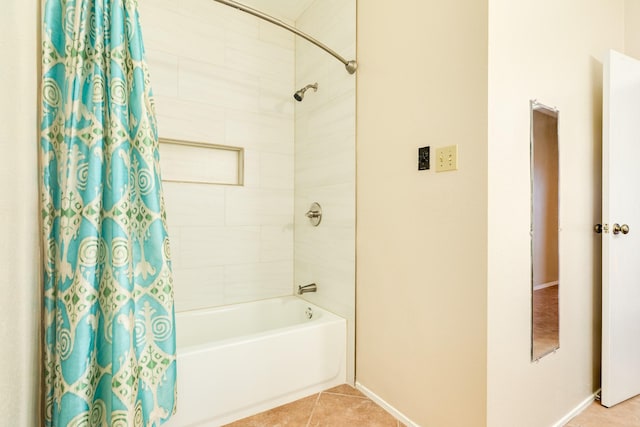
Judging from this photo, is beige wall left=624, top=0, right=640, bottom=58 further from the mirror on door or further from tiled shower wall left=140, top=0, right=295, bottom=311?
tiled shower wall left=140, top=0, right=295, bottom=311

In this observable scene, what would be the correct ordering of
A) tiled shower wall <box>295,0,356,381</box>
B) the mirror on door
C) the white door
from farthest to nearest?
tiled shower wall <box>295,0,356,381</box> → the white door → the mirror on door

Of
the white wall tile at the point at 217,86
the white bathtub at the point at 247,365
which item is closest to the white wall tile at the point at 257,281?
the white bathtub at the point at 247,365

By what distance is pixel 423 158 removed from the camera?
1.37m

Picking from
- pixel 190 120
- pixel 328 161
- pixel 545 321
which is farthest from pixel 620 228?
pixel 190 120

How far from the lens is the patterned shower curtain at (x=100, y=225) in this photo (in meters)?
0.97

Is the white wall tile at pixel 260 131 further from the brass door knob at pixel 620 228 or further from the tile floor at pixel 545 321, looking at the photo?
the brass door knob at pixel 620 228

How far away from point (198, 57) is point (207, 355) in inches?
72.9

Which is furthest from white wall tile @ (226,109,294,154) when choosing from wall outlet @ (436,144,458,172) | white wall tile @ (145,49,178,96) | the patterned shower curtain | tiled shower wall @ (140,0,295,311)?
wall outlet @ (436,144,458,172)

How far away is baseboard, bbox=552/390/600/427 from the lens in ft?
4.84

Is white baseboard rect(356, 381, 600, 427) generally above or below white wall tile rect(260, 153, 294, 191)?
below

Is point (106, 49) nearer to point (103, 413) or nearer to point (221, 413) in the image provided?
point (103, 413)

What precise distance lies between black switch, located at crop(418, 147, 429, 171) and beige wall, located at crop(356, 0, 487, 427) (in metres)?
0.03

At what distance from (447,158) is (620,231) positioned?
1.18 meters

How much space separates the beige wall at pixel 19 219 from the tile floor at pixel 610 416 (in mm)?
2208
